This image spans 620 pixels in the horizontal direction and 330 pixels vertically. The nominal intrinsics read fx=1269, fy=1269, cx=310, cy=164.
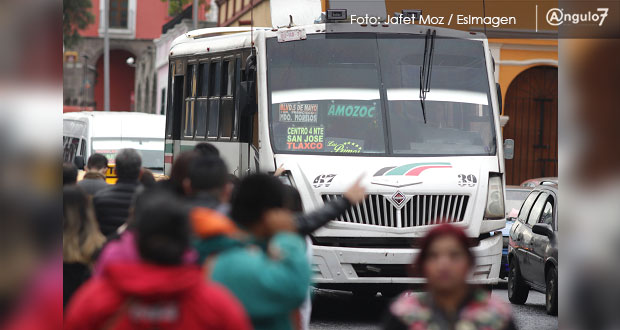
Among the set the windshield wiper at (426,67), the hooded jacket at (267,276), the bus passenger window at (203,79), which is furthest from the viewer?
the bus passenger window at (203,79)

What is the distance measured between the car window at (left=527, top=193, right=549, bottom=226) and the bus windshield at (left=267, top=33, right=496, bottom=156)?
2039 millimetres

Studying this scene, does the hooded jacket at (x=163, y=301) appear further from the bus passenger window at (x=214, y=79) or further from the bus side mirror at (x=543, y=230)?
the bus passenger window at (x=214, y=79)

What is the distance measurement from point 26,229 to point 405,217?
8075mm

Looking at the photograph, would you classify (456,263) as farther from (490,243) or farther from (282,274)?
(490,243)

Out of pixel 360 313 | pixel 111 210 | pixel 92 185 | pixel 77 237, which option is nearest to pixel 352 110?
pixel 360 313

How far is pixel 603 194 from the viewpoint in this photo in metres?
5.08

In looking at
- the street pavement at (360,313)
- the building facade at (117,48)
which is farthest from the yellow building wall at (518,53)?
the building facade at (117,48)

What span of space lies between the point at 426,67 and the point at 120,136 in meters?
9.34

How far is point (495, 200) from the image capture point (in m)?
12.2

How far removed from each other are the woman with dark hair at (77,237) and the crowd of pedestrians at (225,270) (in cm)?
135

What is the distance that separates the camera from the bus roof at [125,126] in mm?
21203

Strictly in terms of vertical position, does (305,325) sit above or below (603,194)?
below

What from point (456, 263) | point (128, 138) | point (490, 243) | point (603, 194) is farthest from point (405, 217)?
point (128, 138)

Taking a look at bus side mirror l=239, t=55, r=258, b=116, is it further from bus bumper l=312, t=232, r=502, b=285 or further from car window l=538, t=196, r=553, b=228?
car window l=538, t=196, r=553, b=228
